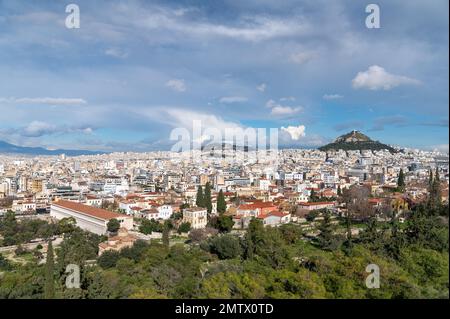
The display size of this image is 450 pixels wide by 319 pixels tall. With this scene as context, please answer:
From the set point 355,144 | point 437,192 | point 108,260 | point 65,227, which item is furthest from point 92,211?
point 355,144

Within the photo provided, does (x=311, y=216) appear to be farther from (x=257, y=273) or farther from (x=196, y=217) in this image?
(x=257, y=273)

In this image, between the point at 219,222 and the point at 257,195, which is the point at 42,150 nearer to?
the point at 257,195

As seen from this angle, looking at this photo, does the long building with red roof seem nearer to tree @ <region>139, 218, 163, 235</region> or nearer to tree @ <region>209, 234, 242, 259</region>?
tree @ <region>139, 218, 163, 235</region>

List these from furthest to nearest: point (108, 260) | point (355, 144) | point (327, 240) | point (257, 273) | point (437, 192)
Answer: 1. point (355, 144)
2. point (437, 192)
3. point (327, 240)
4. point (108, 260)
5. point (257, 273)

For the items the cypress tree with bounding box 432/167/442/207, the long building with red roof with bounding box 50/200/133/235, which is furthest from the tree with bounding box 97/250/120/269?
the cypress tree with bounding box 432/167/442/207

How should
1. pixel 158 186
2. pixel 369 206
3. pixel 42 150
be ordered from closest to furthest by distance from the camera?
pixel 369 206 < pixel 158 186 < pixel 42 150
